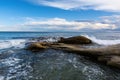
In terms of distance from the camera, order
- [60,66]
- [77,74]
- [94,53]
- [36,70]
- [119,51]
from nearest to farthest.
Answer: [77,74] < [36,70] < [60,66] < [119,51] < [94,53]

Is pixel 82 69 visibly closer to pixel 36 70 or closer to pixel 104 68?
pixel 104 68

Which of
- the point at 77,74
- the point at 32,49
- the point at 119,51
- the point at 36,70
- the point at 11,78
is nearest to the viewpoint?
the point at 11,78

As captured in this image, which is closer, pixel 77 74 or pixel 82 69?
pixel 77 74

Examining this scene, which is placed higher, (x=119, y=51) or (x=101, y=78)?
(x=119, y=51)

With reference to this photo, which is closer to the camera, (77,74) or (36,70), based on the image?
(77,74)

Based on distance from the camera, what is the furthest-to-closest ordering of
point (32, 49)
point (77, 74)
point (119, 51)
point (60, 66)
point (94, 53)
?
1. point (32, 49)
2. point (94, 53)
3. point (119, 51)
4. point (60, 66)
5. point (77, 74)

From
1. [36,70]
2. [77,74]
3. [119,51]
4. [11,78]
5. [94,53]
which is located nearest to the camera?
[11,78]

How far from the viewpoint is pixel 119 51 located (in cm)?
1434

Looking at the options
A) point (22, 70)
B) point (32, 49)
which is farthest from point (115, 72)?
point (32, 49)

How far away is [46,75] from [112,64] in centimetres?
488

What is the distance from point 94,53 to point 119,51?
87.8 inches

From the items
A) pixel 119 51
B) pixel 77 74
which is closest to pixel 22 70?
pixel 77 74

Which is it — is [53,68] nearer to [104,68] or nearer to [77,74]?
[77,74]

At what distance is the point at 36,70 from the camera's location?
471 inches
